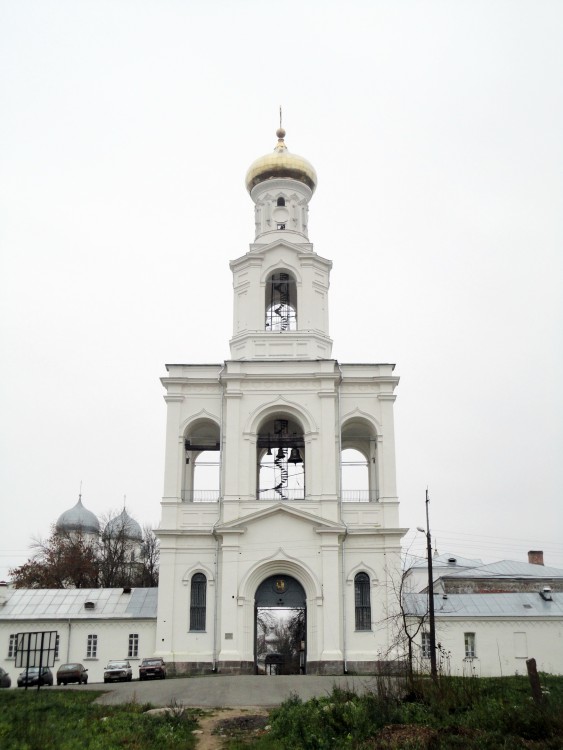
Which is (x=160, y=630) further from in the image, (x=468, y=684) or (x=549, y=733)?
(x=549, y=733)

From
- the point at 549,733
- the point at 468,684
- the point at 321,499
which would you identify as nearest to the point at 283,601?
the point at 321,499

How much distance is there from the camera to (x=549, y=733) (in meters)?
14.4

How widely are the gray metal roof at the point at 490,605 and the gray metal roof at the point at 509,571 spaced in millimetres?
9838

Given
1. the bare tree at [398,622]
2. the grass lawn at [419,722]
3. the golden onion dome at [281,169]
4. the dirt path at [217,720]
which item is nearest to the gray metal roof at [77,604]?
the bare tree at [398,622]

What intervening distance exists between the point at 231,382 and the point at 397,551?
28.9 ft

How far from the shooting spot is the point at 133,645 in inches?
1266

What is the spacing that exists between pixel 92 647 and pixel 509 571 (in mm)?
24897

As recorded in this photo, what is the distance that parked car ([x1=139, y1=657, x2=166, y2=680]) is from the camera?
28109 mm

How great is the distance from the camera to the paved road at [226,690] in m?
21.4

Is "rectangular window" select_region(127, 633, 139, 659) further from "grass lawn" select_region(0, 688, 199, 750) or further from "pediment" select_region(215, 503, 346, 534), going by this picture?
"grass lawn" select_region(0, 688, 199, 750)

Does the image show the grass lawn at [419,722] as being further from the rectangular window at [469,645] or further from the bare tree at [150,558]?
the bare tree at [150,558]

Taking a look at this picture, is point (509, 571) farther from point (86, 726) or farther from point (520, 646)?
point (86, 726)

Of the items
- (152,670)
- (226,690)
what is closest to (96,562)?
(152,670)

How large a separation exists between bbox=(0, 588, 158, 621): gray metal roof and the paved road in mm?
7703
